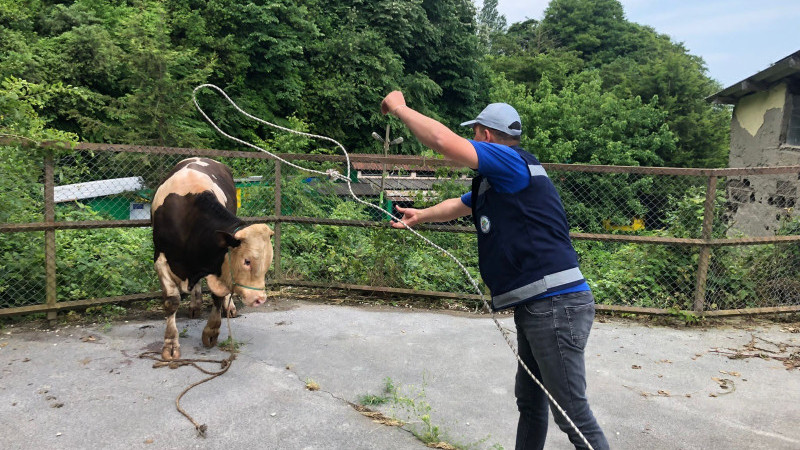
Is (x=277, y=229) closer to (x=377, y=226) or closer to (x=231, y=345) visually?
(x=377, y=226)

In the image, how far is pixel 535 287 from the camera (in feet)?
8.04

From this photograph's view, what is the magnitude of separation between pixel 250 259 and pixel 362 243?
2.59 metres

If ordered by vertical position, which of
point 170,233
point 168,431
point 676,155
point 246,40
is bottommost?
point 168,431

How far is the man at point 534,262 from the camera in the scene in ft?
7.85

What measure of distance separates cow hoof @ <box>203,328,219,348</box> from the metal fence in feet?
4.21

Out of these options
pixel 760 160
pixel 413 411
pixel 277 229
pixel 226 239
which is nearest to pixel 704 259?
pixel 413 411

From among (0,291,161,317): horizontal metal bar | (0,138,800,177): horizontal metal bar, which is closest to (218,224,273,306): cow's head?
(0,138,800,177): horizontal metal bar

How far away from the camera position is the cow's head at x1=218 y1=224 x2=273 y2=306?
403 centimetres

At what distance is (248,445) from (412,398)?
3.89ft

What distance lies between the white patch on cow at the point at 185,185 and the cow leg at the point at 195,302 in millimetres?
1112

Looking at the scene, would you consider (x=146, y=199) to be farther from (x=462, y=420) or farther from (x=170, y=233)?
(x=462, y=420)

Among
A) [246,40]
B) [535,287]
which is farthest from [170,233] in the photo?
[246,40]

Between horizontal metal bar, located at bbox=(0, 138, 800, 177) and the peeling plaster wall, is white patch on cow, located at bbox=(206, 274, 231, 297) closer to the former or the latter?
horizontal metal bar, located at bbox=(0, 138, 800, 177)

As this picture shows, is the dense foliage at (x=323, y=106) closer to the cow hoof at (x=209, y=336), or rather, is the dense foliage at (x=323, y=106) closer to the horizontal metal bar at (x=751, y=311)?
the horizontal metal bar at (x=751, y=311)
